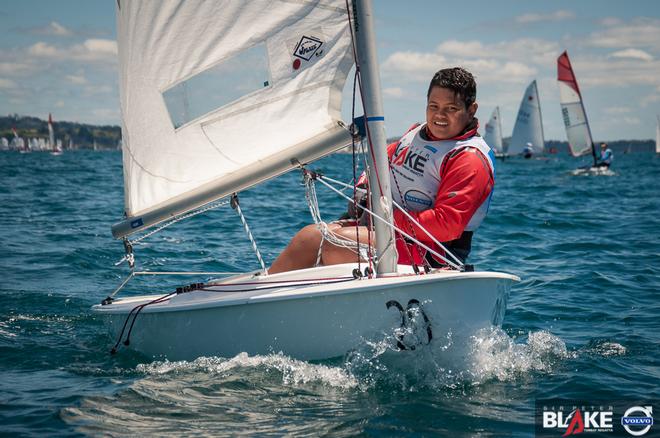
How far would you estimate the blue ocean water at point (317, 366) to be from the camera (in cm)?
343

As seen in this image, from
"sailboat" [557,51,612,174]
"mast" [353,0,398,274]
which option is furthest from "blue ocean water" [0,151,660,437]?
"sailboat" [557,51,612,174]

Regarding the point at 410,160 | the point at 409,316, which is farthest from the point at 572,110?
the point at 409,316

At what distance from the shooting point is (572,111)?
36.5m

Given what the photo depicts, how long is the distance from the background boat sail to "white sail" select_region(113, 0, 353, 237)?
1316 inches

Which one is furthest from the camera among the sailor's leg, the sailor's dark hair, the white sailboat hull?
the sailor's leg

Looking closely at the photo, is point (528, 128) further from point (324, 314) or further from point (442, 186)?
point (324, 314)

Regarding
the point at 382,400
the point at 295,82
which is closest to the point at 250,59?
the point at 295,82

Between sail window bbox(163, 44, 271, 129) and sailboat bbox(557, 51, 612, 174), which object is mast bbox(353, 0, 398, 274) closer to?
sail window bbox(163, 44, 271, 129)

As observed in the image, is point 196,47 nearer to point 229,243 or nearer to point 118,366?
point 118,366

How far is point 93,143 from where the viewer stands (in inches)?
6412

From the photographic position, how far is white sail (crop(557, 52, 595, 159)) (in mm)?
35188

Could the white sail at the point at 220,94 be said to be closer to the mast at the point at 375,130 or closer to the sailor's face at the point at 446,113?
the mast at the point at 375,130

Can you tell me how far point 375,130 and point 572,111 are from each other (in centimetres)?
3547

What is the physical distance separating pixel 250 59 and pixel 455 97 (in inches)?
48.3
